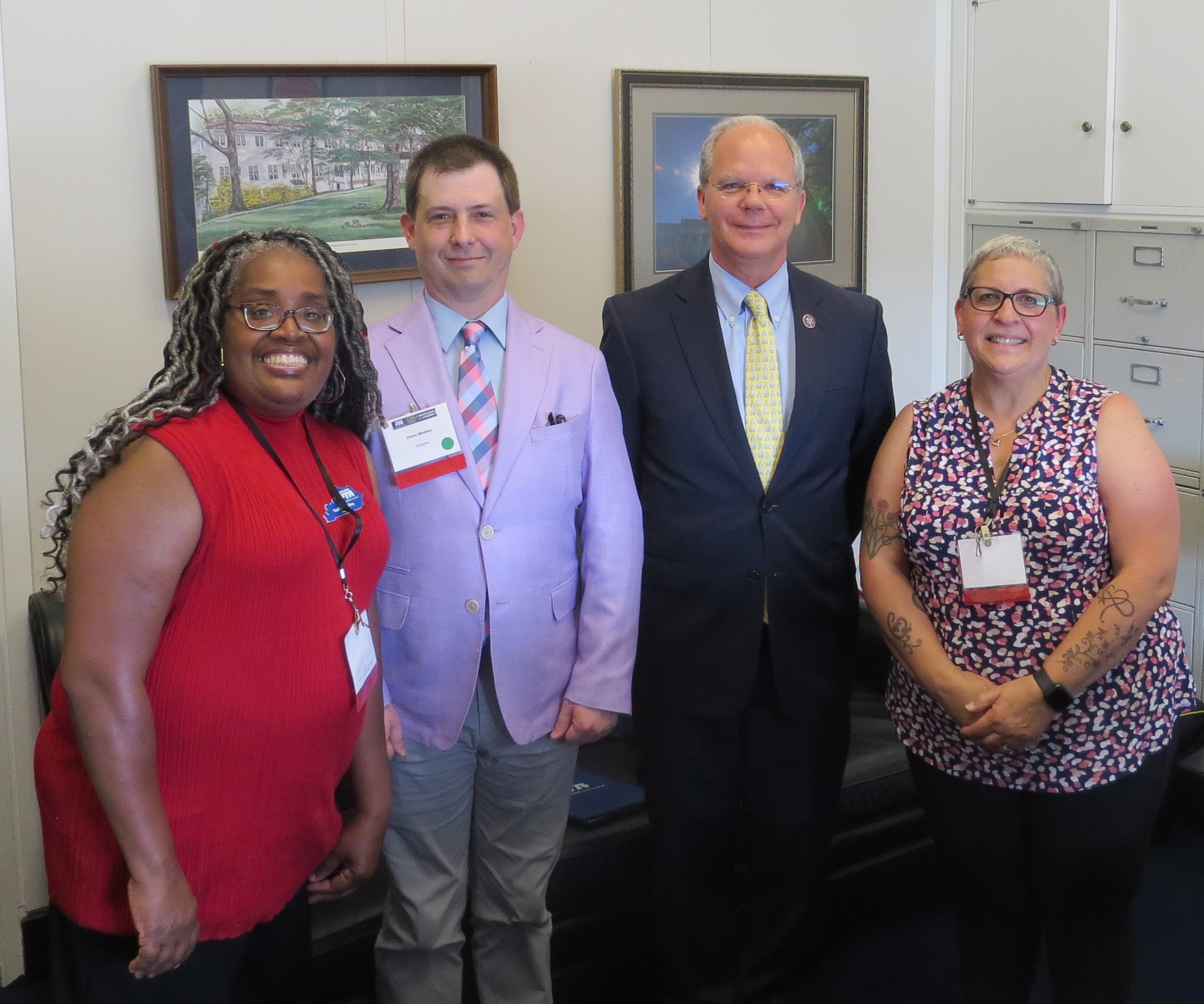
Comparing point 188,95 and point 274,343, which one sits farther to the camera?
point 188,95

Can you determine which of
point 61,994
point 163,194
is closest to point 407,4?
point 163,194

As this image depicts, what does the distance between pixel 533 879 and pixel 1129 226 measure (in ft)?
8.48

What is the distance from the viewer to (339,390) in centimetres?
175

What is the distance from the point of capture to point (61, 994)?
159 centimetres

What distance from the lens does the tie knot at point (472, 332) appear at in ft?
6.69

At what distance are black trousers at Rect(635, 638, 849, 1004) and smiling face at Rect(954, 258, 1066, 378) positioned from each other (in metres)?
0.66

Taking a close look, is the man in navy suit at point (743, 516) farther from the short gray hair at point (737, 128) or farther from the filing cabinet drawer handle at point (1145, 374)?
the filing cabinet drawer handle at point (1145, 374)

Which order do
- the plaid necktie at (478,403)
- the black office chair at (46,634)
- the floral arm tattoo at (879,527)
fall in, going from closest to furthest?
the plaid necktie at (478,403), the floral arm tattoo at (879,527), the black office chair at (46,634)

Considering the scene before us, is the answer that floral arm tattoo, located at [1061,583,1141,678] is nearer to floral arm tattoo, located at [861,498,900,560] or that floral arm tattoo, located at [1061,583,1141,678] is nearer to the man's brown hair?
A: floral arm tattoo, located at [861,498,900,560]

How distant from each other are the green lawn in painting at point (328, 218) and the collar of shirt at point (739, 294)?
3.38ft

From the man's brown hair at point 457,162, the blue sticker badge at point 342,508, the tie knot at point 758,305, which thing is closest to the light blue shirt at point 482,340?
the man's brown hair at point 457,162

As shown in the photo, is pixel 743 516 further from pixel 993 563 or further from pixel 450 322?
pixel 450 322

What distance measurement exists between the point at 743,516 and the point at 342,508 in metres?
0.83

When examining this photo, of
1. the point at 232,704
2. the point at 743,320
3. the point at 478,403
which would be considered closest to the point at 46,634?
the point at 478,403
